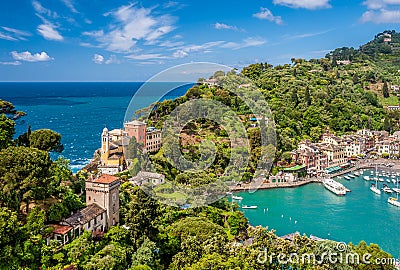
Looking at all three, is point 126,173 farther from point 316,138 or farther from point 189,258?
point 316,138

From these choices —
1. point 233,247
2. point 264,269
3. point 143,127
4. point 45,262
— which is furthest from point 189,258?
point 143,127

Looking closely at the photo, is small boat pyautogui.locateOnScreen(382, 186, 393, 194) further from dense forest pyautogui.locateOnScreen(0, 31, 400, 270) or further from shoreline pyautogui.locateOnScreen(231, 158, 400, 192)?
dense forest pyautogui.locateOnScreen(0, 31, 400, 270)

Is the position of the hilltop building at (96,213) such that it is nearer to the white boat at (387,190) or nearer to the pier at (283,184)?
the pier at (283,184)

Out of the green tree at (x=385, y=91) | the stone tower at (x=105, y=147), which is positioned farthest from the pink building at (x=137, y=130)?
the green tree at (x=385, y=91)

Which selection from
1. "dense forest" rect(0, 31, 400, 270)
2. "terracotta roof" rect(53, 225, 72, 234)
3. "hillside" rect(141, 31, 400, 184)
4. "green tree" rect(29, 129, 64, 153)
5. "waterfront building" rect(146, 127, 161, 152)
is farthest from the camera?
"hillside" rect(141, 31, 400, 184)

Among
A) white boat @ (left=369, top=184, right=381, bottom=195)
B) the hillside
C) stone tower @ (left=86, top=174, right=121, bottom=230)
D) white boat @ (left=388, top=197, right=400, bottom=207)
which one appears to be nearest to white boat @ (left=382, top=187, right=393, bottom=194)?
white boat @ (left=369, top=184, right=381, bottom=195)
